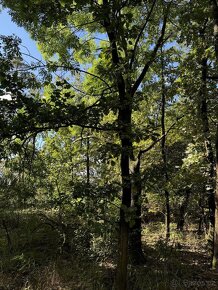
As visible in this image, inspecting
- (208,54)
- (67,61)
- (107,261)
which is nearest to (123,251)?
(107,261)

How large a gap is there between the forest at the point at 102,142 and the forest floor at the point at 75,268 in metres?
0.03

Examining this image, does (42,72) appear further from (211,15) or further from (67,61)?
(211,15)

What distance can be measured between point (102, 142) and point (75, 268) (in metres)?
3.15

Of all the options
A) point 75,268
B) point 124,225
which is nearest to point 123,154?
point 124,225

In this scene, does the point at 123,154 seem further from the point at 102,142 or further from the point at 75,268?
the point at 102,142

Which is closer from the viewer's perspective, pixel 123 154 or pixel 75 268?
pixel 123 154

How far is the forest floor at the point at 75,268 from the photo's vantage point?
5707mm

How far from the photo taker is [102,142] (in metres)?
8.28

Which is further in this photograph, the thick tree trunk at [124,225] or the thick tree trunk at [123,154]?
the thick tree trunk at [124,225]

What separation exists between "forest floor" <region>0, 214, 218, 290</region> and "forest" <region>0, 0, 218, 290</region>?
28 mm

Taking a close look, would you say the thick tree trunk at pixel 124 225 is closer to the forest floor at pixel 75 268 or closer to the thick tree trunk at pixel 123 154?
the thick tree trunk at pixel 123 154

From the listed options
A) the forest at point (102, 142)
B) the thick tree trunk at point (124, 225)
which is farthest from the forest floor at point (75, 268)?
the thick tree trunk at point (124, 225)

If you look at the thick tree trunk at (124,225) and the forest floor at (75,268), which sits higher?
the thick tree trunk at (124,225)

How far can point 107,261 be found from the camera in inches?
276
